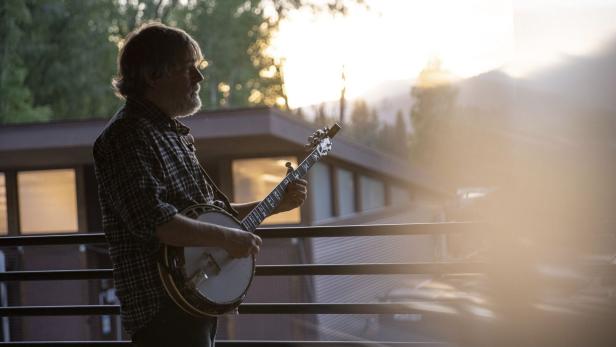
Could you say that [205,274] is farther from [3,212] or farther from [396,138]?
[396,138]

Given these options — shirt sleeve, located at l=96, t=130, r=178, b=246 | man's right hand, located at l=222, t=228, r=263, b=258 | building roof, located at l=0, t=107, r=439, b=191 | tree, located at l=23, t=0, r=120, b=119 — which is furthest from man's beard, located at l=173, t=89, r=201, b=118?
tree, located at l=23, t=0, r=120, b=119

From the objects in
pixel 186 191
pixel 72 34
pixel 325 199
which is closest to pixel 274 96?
pixel 72 34

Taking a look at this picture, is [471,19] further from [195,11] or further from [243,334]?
[195,11]

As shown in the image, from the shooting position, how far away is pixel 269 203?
2213 mm

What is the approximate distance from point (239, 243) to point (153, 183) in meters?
0.26

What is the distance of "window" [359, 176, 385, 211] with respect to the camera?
39.9 ft

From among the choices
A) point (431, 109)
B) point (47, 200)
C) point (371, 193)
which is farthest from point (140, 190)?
point (431, 109)

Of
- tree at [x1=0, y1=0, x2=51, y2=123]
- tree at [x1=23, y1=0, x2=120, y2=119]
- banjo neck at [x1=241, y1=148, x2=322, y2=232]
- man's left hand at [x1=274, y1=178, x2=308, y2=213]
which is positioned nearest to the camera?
banjo neck at [x1=241, y1=148, x2=322, y2=232]

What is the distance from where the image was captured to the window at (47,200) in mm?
10992

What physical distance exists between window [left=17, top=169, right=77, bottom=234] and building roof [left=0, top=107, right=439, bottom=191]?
190 mm

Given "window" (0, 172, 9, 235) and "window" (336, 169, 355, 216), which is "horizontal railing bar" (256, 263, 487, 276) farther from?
"window" (0, 172, 9, 235)

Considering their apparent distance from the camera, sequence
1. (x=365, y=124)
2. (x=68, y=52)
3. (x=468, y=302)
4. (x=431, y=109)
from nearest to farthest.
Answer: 1. (x=468, y=302)
2. (x=431, y=109)
3. (x=68, y=52)
4. (x=365, y=124)

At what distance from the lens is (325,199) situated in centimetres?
1082

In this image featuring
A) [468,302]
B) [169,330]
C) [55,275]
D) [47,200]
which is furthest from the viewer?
[47,200]
